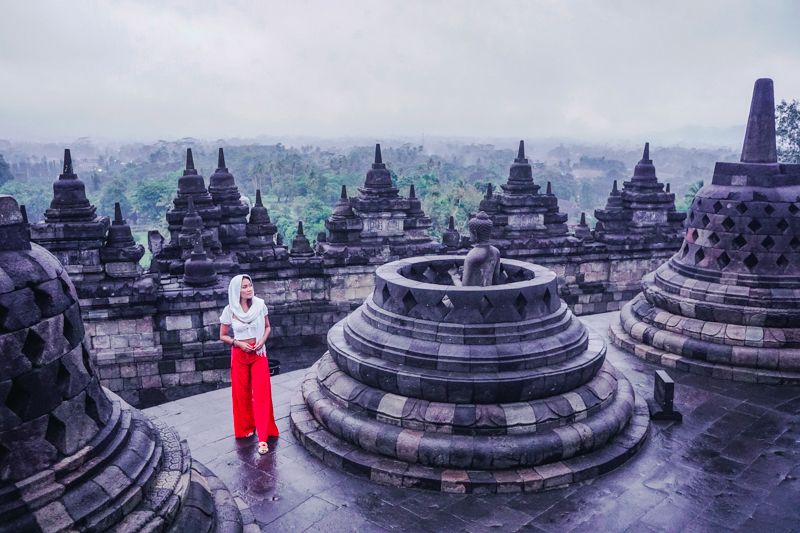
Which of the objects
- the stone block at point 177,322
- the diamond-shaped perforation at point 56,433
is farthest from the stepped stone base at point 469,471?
the stone block at point 177,322

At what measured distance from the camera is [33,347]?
353cm

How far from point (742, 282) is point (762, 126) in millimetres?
2318

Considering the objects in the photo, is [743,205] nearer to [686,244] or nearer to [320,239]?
[686,244]

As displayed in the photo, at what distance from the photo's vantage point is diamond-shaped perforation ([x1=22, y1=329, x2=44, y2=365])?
11.5 ft

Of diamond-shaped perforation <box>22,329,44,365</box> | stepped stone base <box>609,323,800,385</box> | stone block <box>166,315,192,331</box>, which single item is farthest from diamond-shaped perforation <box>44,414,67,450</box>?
stepped stone base <box>609,323,800,385</box>

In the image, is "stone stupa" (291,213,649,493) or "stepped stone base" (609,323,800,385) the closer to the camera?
"stone stupa" (291,213,649,493)

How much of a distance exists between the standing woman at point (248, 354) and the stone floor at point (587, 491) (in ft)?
1.07

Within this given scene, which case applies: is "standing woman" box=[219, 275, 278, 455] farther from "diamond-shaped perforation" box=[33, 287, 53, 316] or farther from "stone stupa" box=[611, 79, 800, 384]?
"stone stupa" box=[611, 79, 800, 384]

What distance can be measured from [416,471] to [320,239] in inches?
381

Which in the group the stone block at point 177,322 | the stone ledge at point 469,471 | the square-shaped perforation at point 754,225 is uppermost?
the square-shaped perforation at point 754,225

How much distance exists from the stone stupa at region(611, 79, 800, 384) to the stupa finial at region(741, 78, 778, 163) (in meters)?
0.01

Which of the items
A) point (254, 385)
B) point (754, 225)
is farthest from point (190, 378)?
point (754, 225)

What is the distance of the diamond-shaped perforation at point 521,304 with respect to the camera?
21.1 feet

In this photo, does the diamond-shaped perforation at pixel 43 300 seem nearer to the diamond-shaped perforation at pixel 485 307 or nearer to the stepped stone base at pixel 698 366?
the diamond-shaped perforation at pixel 485 307
